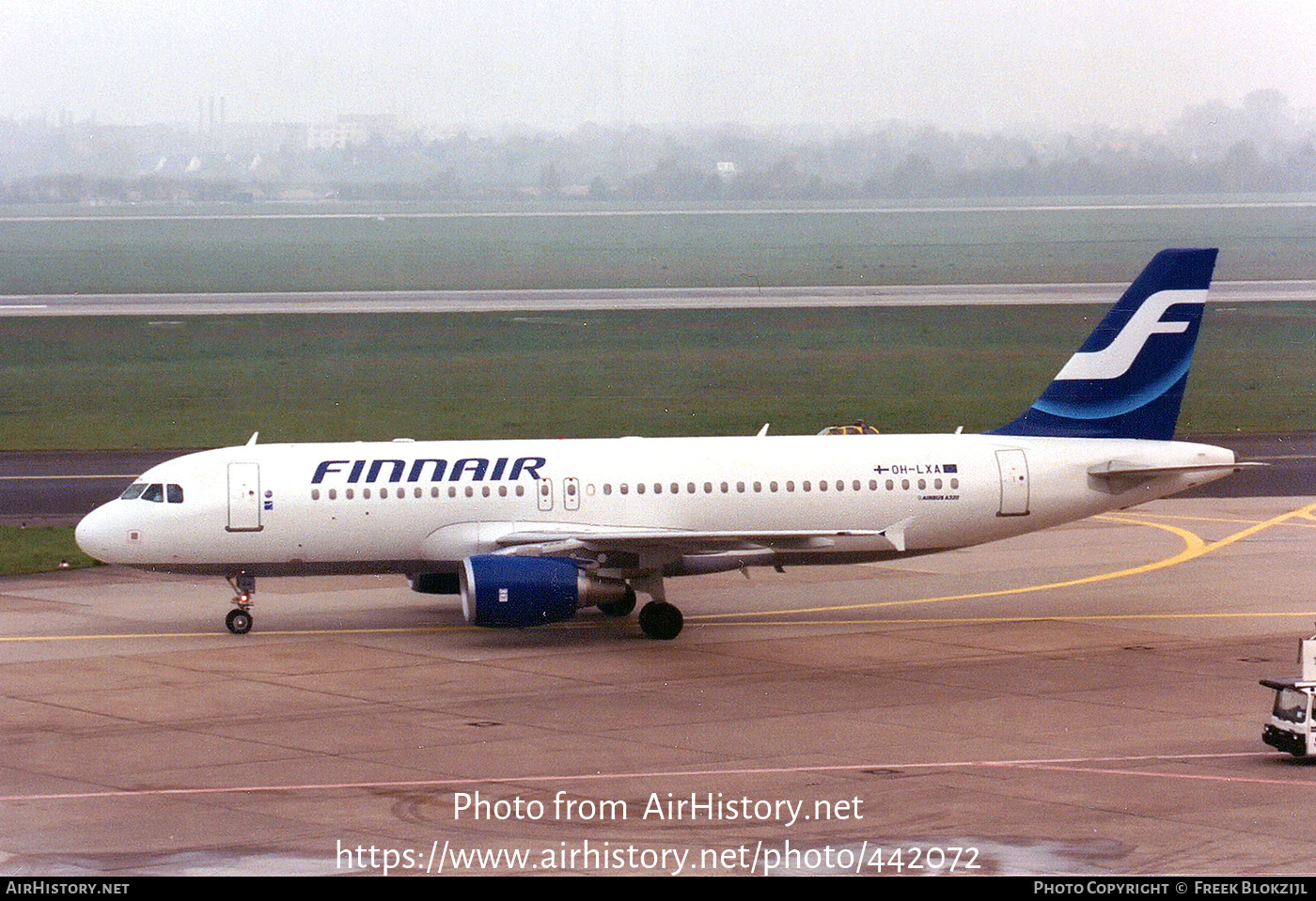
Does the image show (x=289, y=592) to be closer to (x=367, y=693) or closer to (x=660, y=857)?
(x=367, y=693)

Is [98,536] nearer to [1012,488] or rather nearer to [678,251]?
[1012,488]

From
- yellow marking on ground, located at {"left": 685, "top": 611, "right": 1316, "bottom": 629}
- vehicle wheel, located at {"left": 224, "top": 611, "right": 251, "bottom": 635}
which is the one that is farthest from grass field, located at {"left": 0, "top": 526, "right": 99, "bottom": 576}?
yellow marking on ground, located at {"left": 685, "top": 611, "right": 1316, "bottom": 629}

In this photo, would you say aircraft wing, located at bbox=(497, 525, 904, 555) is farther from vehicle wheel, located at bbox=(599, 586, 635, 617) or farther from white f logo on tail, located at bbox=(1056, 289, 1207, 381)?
white f logo on tail, located at bbox=(1056, 289, 1207, 381)

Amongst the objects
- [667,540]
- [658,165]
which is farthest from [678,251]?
[667,540]

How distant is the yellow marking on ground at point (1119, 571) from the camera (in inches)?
1577

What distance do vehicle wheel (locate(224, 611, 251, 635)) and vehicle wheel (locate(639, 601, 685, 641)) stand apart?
26.5 ft

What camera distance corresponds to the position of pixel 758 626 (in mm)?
38250

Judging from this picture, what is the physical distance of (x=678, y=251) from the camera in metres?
161

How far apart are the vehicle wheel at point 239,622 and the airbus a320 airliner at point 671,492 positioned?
0.04m

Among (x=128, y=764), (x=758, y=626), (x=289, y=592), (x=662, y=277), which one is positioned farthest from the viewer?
(x=662, y=277)

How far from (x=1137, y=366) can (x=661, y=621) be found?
11866 mm

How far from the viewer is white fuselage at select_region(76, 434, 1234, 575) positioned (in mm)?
37188

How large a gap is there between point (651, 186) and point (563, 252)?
10.3 m

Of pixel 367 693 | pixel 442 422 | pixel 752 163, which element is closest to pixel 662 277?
pixel 752 163
